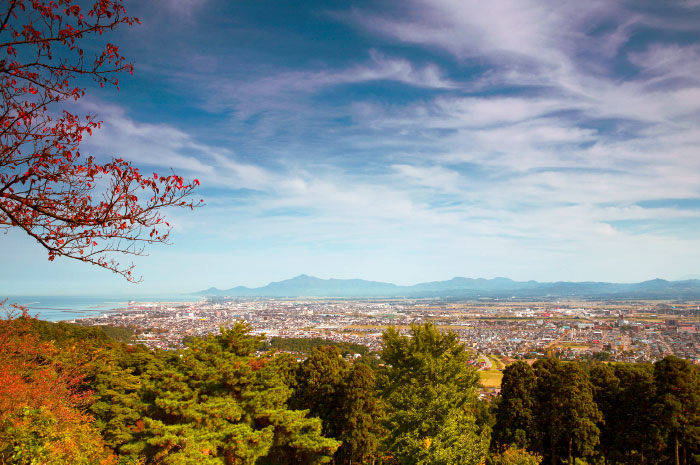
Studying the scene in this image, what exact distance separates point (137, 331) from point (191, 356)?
50.3 metres

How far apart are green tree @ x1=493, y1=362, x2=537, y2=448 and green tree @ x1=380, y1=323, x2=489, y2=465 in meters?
4.85

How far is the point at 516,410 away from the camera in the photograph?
582 inches

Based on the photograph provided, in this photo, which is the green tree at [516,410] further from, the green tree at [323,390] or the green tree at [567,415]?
the green tree at [323,390]

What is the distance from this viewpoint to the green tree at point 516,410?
1448 centimetres

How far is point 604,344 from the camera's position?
44.1 meters

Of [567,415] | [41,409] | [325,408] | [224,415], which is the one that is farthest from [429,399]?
[41,409]

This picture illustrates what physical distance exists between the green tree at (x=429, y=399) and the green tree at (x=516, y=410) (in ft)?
15.9

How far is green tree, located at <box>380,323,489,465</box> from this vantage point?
8445 mm

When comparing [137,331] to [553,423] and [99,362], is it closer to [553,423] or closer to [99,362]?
[99,362]

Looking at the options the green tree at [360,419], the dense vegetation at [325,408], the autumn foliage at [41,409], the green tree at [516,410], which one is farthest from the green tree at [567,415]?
the autumn foliage at [41,409]

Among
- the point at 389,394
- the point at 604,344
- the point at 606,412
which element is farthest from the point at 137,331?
the point at 604,344

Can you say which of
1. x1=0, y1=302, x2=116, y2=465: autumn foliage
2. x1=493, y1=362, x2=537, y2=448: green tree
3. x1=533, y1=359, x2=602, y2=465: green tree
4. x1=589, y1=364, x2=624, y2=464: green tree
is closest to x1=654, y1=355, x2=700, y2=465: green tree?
x1=589, y1=364, x2=624, y2=464: green tree

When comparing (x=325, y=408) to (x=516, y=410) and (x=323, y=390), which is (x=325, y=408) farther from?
(x=516, y=410)

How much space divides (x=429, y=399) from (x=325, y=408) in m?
6.10
